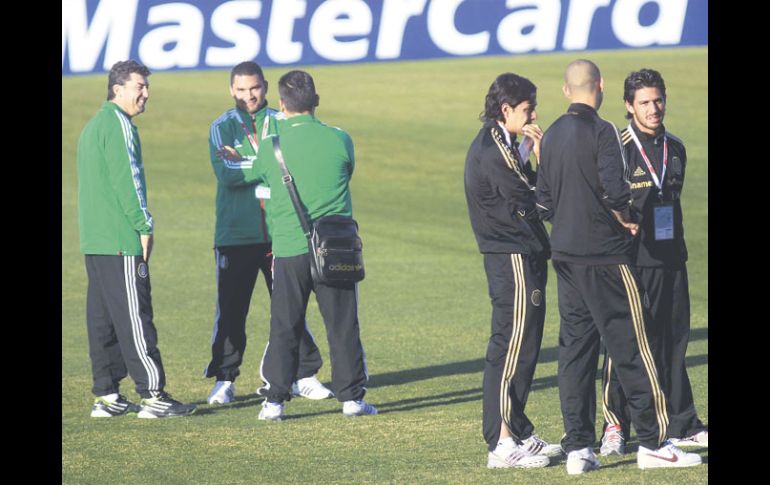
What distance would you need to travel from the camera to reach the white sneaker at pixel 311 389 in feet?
30.3

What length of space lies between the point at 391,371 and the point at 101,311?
2421mm

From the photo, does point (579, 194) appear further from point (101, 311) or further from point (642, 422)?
point (101, 311)

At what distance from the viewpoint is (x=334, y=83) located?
36.8 meters

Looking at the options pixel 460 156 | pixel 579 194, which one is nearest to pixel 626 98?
pixel 579 194

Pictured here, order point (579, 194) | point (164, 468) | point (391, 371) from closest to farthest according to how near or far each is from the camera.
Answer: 1. point (579, 194)
2. point (164, 468)
3. point (391, 371)

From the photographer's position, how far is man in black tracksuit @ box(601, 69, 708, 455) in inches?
284

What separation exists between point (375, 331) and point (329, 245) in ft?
13.0

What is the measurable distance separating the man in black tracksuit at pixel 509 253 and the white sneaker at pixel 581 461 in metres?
0.21

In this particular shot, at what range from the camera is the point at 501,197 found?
276 inches

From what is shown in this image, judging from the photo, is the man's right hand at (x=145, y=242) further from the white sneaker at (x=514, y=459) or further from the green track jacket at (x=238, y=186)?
the white sneaker at (x=514, y=459)

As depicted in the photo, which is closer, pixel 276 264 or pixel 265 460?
pixel 265 460

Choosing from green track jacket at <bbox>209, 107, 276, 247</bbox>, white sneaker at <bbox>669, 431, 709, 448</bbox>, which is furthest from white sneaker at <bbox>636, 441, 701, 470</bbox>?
green track jacket at <bbox>209, 107, 276, 247</bbox>

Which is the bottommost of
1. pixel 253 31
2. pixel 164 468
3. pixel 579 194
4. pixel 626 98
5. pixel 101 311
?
pixel 164 468

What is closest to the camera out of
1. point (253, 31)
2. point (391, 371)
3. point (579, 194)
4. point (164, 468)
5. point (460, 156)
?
point (579, 194)
